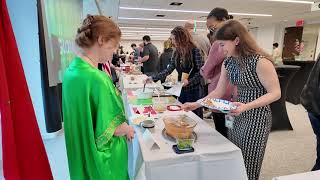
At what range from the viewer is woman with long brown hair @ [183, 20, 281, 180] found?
1.22 metres

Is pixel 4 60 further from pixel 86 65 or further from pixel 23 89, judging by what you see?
pixel 86 65

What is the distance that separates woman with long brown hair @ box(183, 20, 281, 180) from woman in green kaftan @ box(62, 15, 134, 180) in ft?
2.08

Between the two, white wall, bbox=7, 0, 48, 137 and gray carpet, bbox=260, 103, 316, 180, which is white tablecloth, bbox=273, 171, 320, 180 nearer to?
gray carpet, bbox=260, 103, 316, 180

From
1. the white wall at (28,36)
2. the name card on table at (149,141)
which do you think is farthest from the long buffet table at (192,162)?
the white wall at (28,36)

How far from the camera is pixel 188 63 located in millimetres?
2160

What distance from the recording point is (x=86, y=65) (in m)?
0.99

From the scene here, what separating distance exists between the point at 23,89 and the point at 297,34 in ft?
39.1

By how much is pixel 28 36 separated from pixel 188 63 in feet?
6.48

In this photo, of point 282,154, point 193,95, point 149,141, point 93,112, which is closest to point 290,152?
point 282,154

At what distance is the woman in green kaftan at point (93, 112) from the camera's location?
98 cm

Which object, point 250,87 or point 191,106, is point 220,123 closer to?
point 191,106

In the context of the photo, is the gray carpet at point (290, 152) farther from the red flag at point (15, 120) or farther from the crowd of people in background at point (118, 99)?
the red flag at point (15, 120)

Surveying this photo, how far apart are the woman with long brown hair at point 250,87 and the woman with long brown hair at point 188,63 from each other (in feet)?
2.42

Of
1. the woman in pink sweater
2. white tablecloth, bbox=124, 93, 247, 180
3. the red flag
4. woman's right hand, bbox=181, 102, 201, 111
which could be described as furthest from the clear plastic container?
the red flag
